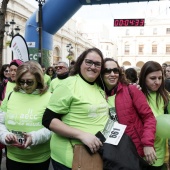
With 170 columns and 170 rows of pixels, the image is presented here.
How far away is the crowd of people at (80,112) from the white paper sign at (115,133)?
4 centimetres

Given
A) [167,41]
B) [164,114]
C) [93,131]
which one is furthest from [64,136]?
[167,41]

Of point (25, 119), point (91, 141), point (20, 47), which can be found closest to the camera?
point (91, 141)

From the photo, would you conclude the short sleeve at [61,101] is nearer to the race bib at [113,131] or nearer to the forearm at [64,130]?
the forearm at [64,130]

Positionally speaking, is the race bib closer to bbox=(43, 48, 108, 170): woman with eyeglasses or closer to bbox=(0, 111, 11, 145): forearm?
bbox=(43, 48, 108, 170): woman with eyeglasses

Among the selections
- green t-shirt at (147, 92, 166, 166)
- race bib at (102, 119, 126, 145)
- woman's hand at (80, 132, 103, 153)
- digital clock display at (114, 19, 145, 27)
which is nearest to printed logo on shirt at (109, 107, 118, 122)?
race bib at (102, 119, 126, 145)

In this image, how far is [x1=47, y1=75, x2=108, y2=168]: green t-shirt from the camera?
189cm

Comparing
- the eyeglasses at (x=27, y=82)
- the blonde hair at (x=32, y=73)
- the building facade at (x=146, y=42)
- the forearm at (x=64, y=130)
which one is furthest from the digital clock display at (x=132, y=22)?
the building facade at (x=146, y=42)

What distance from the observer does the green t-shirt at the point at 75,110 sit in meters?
1.89

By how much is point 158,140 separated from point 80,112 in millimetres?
932

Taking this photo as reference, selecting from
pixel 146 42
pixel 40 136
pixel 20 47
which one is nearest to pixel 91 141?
pixel 40 136

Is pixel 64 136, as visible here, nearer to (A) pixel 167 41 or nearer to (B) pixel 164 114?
(B) pixel 164 114

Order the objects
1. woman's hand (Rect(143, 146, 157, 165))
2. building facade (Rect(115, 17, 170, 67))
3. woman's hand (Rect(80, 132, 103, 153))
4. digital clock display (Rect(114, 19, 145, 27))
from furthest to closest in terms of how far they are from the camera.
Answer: building facade (Rect(115, 17, 170, 67))
digital clock display (Rect(114, 19, 145, 27))
woman's hand (Rect(143, 146, 157, 165))
woman's hand (Rect(80, 132, 103, 153))

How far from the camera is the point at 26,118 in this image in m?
2.26

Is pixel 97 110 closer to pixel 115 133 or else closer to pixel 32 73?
pixel 115 133
